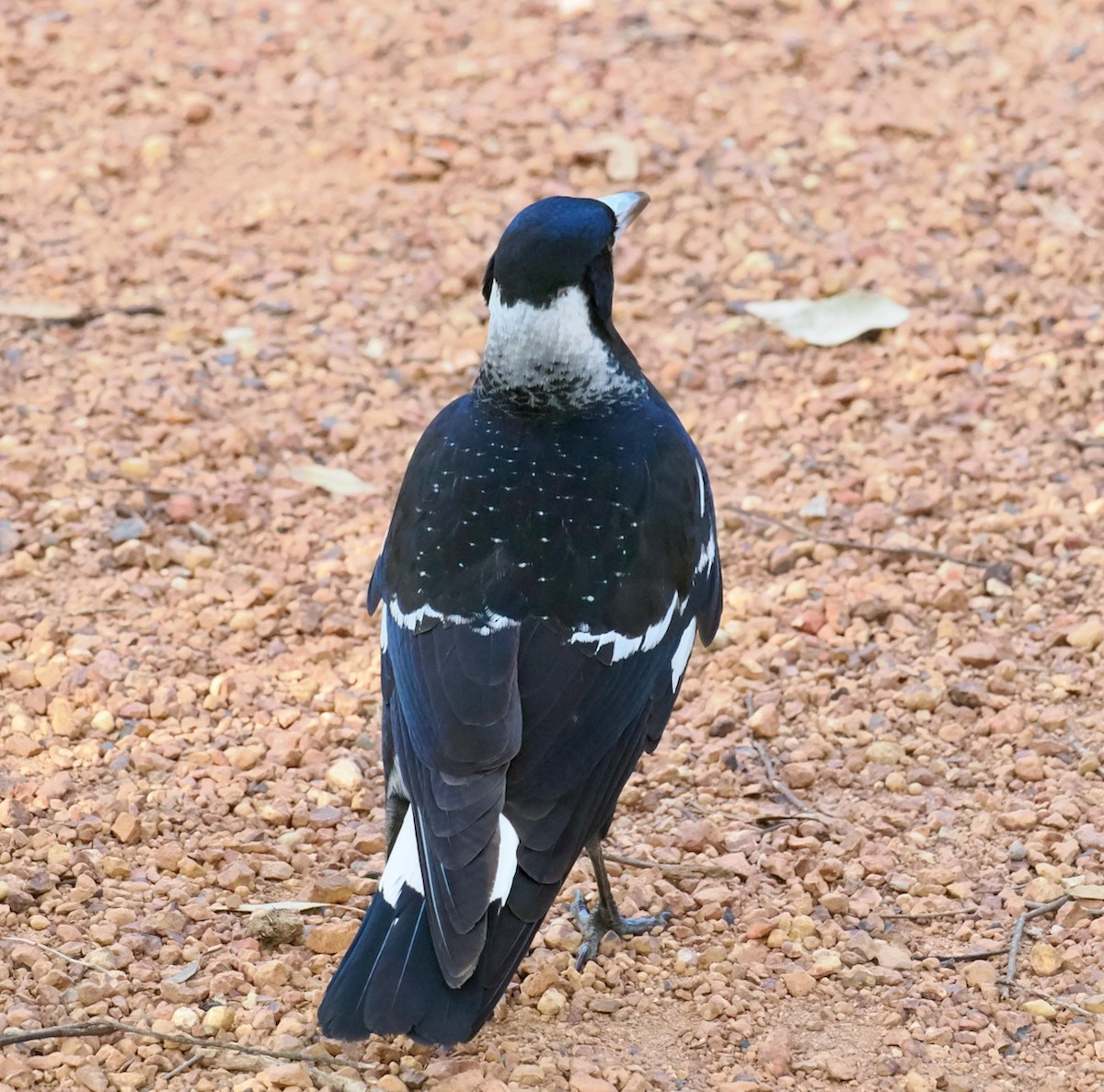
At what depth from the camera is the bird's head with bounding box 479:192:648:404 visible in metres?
3.34

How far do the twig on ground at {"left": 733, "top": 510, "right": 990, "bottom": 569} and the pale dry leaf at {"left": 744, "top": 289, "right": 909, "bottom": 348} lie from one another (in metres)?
0.85

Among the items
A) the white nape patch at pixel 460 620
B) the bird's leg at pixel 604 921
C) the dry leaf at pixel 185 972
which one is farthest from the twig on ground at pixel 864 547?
the dry leaf at pixel 185 972

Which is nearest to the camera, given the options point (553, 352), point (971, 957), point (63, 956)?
point (63, 956)

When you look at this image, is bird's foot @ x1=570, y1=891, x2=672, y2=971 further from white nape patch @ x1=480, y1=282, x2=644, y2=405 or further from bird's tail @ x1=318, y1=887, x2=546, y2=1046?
white nape patch @ x1=480, y1=282, x2=644, y2=405

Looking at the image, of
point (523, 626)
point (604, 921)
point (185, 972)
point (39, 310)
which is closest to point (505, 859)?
point (523, 626)

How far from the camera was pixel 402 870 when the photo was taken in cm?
283

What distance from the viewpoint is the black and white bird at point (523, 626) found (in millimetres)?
2721

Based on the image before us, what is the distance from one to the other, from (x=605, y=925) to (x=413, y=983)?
27.3 inches

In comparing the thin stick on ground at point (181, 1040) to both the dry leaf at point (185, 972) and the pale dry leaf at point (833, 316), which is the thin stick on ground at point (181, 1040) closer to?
the dry leaf at point (185, 972)

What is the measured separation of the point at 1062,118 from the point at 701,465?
10.0 ft

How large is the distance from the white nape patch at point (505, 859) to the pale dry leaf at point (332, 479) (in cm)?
198

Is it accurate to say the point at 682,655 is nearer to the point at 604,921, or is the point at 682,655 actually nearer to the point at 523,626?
the point at 523,626

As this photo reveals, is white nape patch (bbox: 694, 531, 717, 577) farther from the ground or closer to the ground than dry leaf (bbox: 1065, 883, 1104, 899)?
farther from the ground

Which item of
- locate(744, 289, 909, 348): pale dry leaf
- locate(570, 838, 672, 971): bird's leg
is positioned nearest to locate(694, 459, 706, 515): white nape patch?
locate(570, 838, 672, 971): bird's leg
